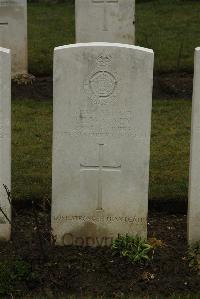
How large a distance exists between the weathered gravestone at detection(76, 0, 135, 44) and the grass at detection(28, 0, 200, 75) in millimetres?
827

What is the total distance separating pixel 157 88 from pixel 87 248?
5.17m

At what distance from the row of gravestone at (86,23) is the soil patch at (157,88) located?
424mm

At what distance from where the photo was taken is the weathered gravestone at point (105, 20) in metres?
11.2

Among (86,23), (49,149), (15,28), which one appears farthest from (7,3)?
(49,149)

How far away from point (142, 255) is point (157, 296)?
0.45 meters

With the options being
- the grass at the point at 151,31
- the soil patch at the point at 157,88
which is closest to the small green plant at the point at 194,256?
the soil patch at the point at 157,88

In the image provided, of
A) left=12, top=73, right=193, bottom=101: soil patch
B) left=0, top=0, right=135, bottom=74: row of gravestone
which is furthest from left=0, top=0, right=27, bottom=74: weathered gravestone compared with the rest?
left=12, top=73, right=193, bottom=101: soil patch

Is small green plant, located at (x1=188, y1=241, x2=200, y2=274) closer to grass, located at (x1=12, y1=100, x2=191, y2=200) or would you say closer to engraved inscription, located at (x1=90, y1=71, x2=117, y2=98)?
grass, located at (x1=12, y1=100, x2=191, y2=200)

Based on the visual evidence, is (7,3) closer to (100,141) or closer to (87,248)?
(100,141)

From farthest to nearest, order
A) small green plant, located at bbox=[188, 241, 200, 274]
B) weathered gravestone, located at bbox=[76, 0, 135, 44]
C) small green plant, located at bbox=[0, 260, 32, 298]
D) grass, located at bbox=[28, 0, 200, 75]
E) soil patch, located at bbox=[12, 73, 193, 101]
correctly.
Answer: grass, located at bbox=[28, 0, 200, 75] < weathered gravestone, located at bbox=[76, 0, 135, 44] < soil patch, located at bbox=[12, 73, 193, 101] < small green plant, located at bbox=[188, 241, 200, 274] < small green plant, located at bbox=[0, 260, 32, 298]

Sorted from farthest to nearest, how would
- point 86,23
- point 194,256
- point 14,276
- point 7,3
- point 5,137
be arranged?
point 86,23
point 7,3
point 5,137
point 194,256
point 14,276

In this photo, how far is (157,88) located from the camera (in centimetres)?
1103

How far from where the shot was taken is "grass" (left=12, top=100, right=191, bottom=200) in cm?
723

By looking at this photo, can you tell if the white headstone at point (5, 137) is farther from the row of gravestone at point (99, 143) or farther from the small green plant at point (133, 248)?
the small green plant at point (133, 248)
